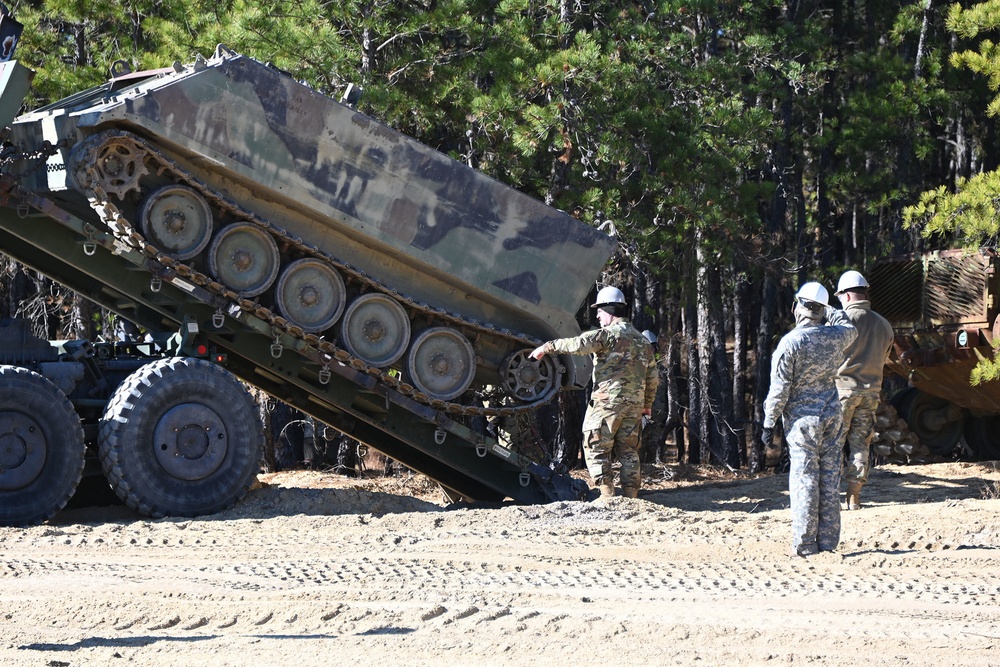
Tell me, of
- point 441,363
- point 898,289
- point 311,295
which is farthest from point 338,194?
point 898,289

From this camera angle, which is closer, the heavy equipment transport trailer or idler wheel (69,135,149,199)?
idler wheel (69,135,149,199)

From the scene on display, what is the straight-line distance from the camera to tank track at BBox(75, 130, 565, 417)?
36.5ft

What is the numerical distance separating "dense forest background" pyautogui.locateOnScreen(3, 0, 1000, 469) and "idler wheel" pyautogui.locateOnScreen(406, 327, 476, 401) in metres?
3.07

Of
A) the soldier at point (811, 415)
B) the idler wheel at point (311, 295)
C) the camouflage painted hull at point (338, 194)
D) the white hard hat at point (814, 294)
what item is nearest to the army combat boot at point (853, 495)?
the camouflage painted hull at point (338, 194)

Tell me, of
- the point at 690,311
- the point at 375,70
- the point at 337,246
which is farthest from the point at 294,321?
the point at 690,311

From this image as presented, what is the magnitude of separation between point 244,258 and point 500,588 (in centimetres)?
519

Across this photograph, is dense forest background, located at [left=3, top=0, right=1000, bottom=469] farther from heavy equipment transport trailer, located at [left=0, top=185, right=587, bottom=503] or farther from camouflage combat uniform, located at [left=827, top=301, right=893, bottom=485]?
heavy equipment transport trailer, located at [left=0, top=185, right=587, bottom=503]

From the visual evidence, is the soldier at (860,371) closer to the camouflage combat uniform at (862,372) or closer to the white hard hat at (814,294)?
the camouflage combat uniform at (862,372)

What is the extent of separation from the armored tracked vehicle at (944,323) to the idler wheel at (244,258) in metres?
8.50

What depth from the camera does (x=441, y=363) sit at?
42.4ft

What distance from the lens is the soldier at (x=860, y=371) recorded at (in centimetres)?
1181

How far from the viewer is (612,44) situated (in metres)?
15.9

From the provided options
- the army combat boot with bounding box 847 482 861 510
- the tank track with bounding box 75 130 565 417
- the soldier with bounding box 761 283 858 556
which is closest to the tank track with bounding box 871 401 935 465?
the army combat boot with bounding box 847 482 861 510

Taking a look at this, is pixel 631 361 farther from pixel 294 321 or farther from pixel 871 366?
pixel 294 321
